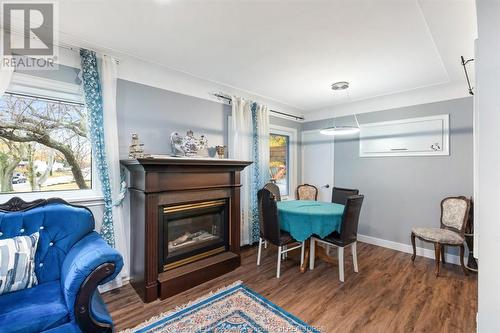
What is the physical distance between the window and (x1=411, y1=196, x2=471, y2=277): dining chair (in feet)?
7.55

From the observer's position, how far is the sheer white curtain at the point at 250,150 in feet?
11.8

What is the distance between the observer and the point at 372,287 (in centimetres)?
255

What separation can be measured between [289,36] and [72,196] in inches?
106

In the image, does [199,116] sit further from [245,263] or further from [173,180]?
[245,263]

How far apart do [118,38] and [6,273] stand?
2.11 m

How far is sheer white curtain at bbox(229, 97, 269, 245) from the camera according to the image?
3611mm

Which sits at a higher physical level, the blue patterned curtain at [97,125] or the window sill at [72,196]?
the blue patterned curtain at [97,125]

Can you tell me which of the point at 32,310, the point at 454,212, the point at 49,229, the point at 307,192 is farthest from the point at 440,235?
the point at 49,229

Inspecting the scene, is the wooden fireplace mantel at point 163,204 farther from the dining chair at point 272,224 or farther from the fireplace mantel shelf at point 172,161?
the dining chair at point 272,224

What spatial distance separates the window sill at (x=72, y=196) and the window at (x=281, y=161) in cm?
298

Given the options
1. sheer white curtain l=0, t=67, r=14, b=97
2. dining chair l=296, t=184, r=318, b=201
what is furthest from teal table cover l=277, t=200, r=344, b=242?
sheer white curtain l=0, t=67, r=14, b=97

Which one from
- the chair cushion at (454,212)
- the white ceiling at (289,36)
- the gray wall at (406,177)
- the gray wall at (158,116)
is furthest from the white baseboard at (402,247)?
the gray wall at (158,116)

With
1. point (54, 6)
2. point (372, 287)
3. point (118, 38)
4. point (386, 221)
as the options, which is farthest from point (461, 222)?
point (54, 6)

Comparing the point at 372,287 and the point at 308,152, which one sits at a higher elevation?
the point at 308,152
